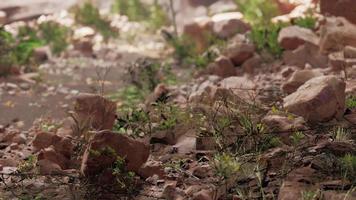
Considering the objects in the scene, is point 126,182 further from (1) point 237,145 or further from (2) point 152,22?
(2) point 152,22

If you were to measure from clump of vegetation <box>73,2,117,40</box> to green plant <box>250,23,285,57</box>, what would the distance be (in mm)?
5118

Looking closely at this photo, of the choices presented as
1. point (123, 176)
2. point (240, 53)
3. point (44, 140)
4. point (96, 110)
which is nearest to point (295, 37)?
point (240, 53)

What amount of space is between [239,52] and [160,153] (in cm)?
365

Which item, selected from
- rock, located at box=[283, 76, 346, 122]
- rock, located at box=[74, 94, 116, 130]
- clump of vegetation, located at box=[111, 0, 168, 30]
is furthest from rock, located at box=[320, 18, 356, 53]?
clump of vegetation, located at box=[111, 0, 168, 30]

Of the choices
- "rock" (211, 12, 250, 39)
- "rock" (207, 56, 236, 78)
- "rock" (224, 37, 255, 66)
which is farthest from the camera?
"rock" (211, 12, 250, 39)

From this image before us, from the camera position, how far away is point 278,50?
24.4 feet

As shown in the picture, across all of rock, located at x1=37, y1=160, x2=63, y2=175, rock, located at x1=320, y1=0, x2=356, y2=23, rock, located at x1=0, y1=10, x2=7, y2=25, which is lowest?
rock, located at x1=37, y1=160, x2=63, y2=175

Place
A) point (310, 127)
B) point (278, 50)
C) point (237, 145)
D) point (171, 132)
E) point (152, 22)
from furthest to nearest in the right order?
point (152, 22)
point (278, 50)
point (171, 132)
point (310, 127)
point (237, 145)

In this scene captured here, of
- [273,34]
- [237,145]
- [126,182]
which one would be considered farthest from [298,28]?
[126,182]

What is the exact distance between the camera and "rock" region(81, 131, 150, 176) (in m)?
3.37

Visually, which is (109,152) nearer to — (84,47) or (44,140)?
(44,140)

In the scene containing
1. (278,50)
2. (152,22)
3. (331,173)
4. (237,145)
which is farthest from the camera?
(152,22)

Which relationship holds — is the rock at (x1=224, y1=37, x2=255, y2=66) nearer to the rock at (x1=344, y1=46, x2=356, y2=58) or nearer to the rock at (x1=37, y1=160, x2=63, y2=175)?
the rock at (x1=344, y1=46, x2=356, y2=58)

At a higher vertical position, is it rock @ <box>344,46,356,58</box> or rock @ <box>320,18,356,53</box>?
rock @ <box>320,18,356,53</box>
